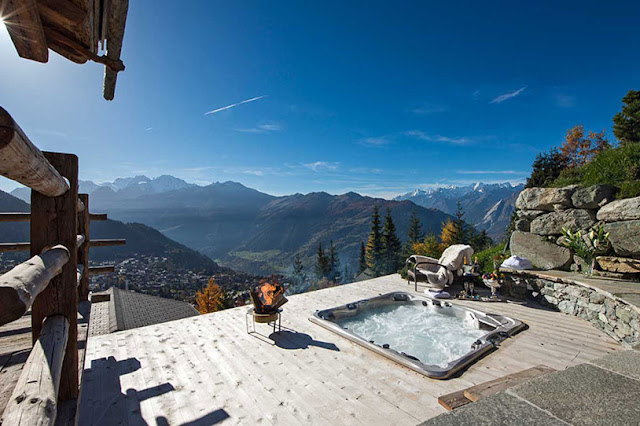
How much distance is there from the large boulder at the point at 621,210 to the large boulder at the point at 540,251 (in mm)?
1050

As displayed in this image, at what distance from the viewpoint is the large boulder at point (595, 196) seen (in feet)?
21.2

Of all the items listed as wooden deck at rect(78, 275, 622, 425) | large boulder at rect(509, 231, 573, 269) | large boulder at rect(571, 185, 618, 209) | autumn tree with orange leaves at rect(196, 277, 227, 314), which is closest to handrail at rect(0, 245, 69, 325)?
→ wooden deck at rect(78, 275, 622, 425)

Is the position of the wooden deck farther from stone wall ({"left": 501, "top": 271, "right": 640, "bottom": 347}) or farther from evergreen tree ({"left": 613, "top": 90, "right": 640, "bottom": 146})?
evergreen tree ({"left": 613, "top": 90, "right": 640, "bottom": 146})

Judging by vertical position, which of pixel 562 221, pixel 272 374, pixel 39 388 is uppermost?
pixel 562 221

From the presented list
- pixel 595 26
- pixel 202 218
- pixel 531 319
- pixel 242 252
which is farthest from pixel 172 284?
pixel 202 218

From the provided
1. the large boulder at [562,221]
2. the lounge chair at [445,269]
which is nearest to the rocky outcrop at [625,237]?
the large boulder at [562,221]

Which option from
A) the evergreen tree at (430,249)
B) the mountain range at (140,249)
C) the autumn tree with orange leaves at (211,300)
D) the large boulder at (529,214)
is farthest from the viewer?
the mountain range at (140,249)

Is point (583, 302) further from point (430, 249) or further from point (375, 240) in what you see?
point (375, 240)

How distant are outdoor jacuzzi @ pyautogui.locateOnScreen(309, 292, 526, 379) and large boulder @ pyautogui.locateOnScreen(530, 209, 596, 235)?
357 cm

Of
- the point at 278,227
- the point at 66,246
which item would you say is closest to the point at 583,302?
the point at 66,246

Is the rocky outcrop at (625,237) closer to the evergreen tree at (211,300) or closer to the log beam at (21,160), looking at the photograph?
the log beam at (21,160)

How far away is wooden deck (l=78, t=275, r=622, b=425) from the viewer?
9.02 feet

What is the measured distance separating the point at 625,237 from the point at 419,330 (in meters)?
4.49

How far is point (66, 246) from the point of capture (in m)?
1.64
